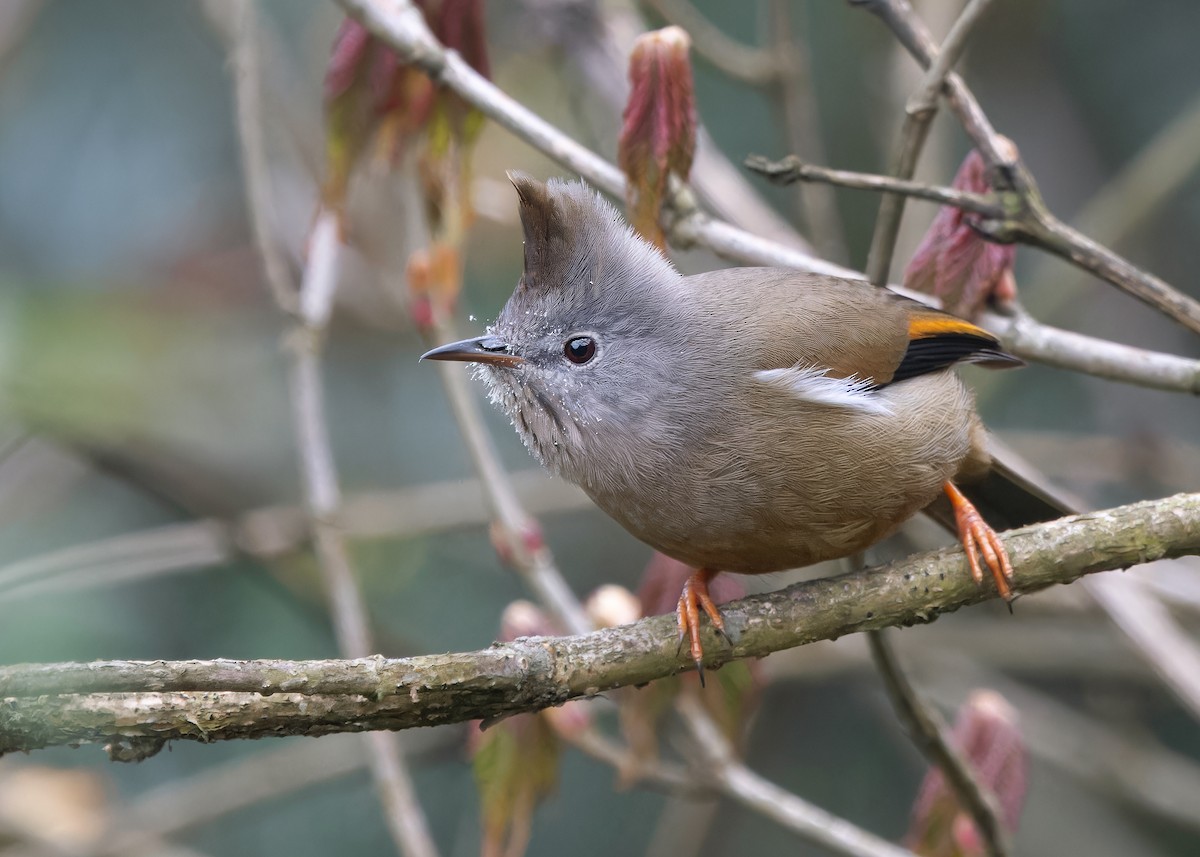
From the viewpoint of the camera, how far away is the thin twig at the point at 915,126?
301 cm

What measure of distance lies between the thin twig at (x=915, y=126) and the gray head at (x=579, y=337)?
578 millimetres

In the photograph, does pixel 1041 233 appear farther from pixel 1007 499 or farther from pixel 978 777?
pixel 978 777

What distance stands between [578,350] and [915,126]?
108 cm

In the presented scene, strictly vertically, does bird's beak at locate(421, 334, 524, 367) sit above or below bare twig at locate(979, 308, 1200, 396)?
above

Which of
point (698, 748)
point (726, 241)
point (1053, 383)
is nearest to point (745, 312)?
point (726, 241)

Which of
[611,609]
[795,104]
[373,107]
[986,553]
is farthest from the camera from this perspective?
[795,104]

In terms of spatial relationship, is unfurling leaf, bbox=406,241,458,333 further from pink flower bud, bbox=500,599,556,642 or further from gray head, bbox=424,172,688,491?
pink flower bud, bbox=500,599,556,642

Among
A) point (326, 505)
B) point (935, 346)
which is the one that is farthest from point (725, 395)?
point (326, 505)

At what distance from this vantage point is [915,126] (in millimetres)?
3225

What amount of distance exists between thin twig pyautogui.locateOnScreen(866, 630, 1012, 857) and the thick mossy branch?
456 millimetres

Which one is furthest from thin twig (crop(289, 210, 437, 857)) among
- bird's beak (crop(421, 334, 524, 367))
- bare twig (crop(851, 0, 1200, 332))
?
bare twig (crop(851, 0, 1200, 332))

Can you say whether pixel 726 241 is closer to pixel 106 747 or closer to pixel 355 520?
pixel 106 747

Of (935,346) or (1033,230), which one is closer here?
(1033,230)

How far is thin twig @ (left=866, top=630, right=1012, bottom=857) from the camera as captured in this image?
3393mm
